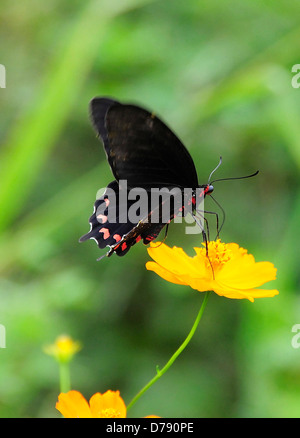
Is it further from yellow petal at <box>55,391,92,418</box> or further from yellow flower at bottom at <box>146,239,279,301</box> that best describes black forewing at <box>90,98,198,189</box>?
yellow petal at <box>55,391,92,418</box>

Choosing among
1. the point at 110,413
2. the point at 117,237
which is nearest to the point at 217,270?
the point at 117,237

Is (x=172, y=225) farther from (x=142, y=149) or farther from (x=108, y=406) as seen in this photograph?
(x=108, y=406)

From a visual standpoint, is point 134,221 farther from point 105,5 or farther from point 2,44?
point 2,44

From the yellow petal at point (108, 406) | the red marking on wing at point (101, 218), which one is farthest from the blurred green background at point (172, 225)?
the yellow petal at point (108, 406)

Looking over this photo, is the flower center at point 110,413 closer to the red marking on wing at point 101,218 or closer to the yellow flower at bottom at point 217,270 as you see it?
the yellow flower at bottom at point 217,270

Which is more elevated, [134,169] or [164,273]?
[134,169]
